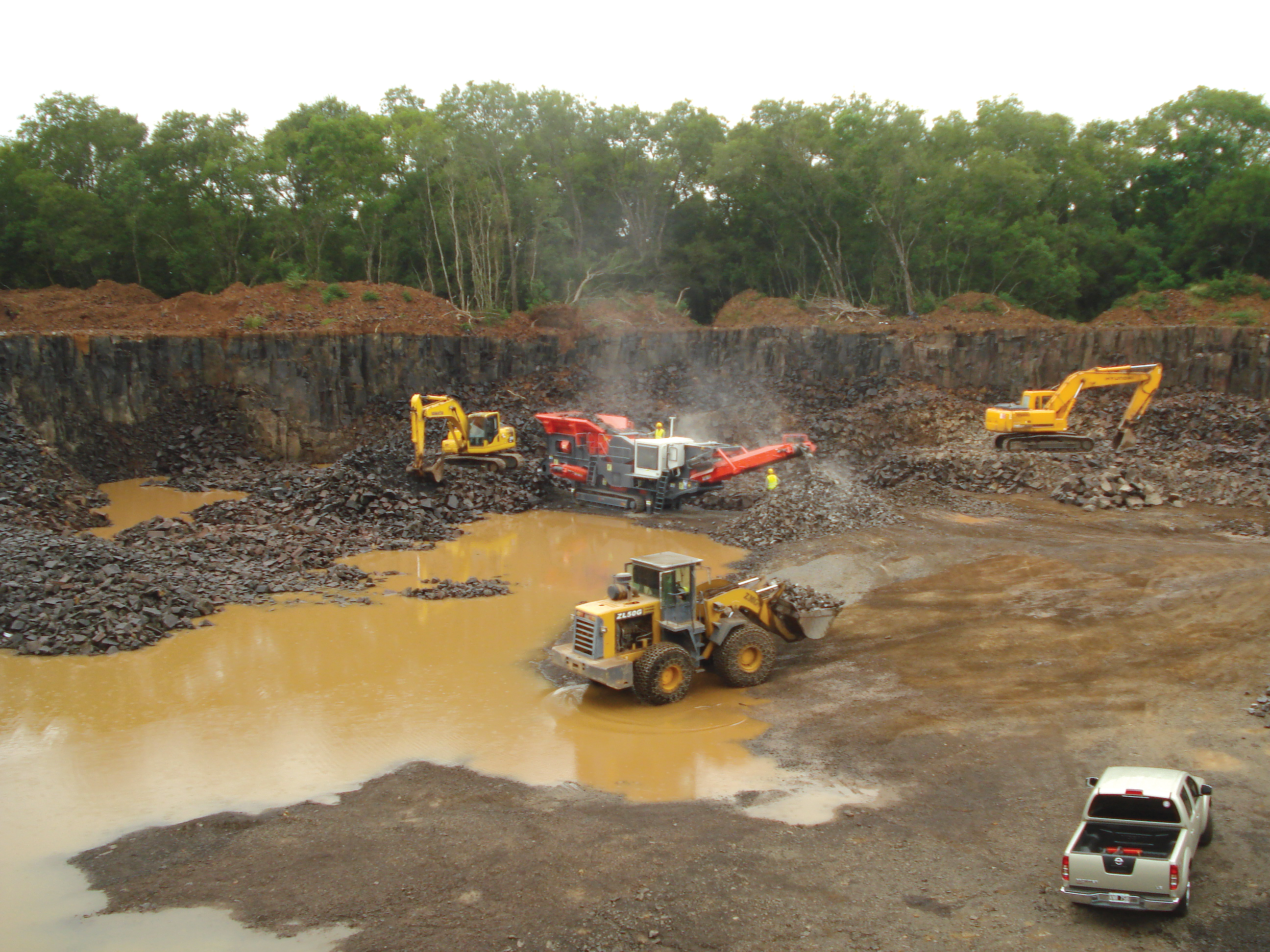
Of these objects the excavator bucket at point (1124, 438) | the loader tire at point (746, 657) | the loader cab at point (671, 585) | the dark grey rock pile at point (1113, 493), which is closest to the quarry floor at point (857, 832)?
the loader tire at point (746, 657)

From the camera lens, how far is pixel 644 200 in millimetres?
46281

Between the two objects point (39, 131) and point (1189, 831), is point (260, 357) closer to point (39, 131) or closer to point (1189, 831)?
point (39, 131)

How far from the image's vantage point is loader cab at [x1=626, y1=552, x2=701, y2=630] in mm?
11742

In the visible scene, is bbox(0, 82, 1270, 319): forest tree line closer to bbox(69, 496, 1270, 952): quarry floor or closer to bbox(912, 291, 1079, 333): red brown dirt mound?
bbox(912, 291, 1079, 333): red brown dirt mound

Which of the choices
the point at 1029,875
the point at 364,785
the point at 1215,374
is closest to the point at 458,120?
the point at 1215,374

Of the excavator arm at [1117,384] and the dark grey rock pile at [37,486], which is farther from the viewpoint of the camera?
the excavator arm at [1117,384]

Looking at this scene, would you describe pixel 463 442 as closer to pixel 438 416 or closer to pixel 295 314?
pixel 438 416

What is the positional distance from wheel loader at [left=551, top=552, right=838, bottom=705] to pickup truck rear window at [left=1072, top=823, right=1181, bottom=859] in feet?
18.0

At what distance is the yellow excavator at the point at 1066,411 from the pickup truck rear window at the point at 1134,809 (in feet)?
55.5

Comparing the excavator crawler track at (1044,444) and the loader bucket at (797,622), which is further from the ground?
the excavator crawler track at (1044,444)

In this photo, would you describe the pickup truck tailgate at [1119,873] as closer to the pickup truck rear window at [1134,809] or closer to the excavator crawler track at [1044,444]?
the pickup truck rear window at [1134,809]

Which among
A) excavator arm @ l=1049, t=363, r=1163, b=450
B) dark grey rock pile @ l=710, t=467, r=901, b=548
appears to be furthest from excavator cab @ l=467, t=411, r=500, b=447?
excavator arm @ l=1049, t=363, r=1163, b=450

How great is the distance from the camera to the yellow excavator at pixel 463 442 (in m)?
24.2

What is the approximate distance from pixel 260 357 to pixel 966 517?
82.8 feet
